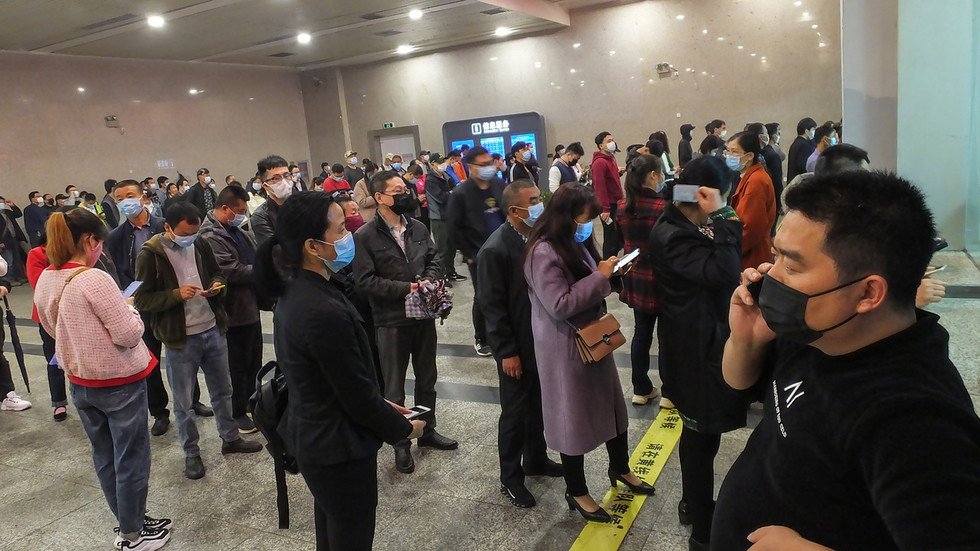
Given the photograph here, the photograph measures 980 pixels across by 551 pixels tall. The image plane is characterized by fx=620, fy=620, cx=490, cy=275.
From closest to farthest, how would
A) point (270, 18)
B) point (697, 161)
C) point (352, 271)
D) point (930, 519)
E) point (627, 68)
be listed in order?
point (930, 519), point (697, 161), point (352, 271), point (270, 18), point (627, 68)

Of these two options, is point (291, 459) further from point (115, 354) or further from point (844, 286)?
point (844, 286)

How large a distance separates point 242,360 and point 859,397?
4.03 m

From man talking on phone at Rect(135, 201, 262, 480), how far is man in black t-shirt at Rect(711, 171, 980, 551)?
344 cm

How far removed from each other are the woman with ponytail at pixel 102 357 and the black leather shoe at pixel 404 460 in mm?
1217

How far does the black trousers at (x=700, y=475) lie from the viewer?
8.04 ft

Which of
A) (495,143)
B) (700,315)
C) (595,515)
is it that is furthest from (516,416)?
(495,143)

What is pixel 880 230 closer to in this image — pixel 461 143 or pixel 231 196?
pixel 231 196

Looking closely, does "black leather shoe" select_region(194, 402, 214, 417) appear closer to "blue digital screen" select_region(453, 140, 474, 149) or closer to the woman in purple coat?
the woman in purple coat

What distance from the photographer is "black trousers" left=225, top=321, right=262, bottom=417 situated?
4.22m

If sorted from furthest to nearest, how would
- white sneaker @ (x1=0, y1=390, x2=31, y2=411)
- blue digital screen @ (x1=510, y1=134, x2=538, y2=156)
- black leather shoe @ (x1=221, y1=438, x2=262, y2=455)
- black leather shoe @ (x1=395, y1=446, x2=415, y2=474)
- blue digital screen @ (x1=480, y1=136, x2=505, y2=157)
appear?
1. blue digital screen @ (x1=480, y1=136, x2=505, y2=157)
2. blue digital screen @ (x1=510, y1=134, x2=538, y2=156)
3. white sneaker @ (x1=0, y1=390, x2=31, y2=411)
4. black leather shoe @ (x1=221, y1=438, x2=262, y2=455)
5. black leather shoe @ (x1=395, y1=446, x2=415, y2=474)

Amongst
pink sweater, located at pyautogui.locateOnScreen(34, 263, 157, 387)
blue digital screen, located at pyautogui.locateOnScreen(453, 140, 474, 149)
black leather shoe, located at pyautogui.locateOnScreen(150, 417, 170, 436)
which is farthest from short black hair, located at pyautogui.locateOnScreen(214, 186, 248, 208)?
blue digital screen, located at pyautogui.locateOnScreen(453, 140, 474, 149)

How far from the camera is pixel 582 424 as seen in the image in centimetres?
272

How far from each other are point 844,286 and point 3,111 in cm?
1591

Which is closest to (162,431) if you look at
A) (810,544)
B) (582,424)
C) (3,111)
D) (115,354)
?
(115,354)
